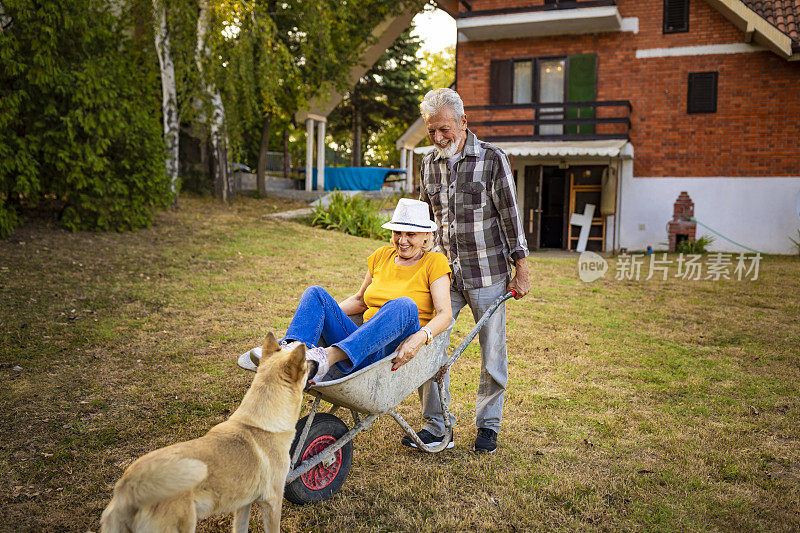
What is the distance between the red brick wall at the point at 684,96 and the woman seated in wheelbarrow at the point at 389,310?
45.6 ft

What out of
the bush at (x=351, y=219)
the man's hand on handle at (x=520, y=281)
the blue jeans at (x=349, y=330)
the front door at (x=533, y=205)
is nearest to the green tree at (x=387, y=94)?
the front door at (x=533, y=205)

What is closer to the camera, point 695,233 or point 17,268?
point 17,268

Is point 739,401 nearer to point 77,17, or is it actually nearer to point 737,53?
point 77,17

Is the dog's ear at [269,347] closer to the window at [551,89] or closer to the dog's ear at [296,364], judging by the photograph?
the dog's ear at [296,364]

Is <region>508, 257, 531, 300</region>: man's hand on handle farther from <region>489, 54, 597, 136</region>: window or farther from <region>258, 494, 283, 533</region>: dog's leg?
<region>489, 54, 597, 136</region>: window

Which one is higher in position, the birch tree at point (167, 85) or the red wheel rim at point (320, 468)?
the birch tree at point (167, 85)

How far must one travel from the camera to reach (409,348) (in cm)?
283

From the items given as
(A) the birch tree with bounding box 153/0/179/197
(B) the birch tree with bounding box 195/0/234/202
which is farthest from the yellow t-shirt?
(B) the birch tree with bounding box 195/0/234/202

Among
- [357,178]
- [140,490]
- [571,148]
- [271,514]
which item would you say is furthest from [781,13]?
[140,490]

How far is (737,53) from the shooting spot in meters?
14.6

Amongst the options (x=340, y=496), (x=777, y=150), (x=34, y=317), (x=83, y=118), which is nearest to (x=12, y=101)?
(x=83, y=118)

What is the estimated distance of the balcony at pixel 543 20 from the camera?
1458 cm

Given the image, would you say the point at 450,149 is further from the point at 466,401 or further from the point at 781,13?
the point at 781,13

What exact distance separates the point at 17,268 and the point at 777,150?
626 inches
